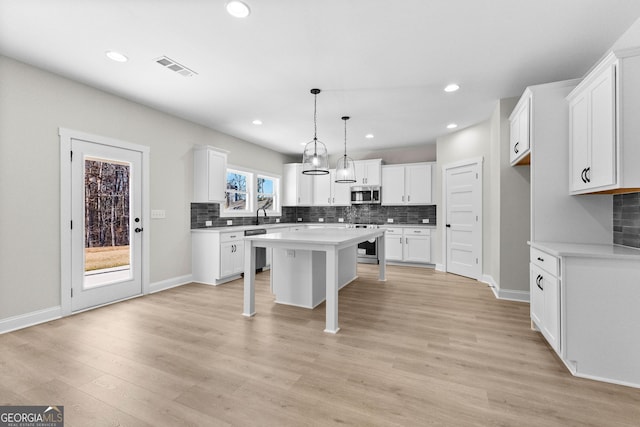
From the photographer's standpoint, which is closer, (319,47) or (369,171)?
(319,47)

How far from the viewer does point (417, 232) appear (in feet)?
19.2

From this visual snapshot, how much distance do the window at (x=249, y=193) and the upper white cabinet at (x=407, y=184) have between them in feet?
Answer: 8.58

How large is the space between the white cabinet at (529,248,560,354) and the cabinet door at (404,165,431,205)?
3382 mm

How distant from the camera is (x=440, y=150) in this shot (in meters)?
5.57

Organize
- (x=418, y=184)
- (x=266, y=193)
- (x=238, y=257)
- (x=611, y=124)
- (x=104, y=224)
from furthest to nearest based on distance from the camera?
(x=266, y=193)
(x=418, y=184)
(x=238, y=257)
(x=104, y=224)
(x=611, y=124)

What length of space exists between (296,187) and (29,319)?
5.06 metres

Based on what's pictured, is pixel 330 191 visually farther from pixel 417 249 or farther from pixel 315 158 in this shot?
pixel 315 158

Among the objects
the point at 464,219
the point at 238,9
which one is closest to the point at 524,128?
the point at 464,219

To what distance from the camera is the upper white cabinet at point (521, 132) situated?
2830 millimetres

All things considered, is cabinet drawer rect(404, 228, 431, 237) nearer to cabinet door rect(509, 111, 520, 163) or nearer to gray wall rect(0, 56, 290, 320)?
cabinet door rect(509, 111, 520, 163)

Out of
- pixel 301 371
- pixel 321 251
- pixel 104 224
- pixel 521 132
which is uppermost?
pixel 521 132

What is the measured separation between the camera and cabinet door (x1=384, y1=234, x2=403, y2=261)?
6004 millimetres

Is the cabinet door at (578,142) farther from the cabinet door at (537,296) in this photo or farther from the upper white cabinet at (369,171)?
the upper white cabinet at (369,171)

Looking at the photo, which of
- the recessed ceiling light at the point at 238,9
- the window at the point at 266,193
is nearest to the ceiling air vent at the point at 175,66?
the recessed ceiling light at the point at 238,9
